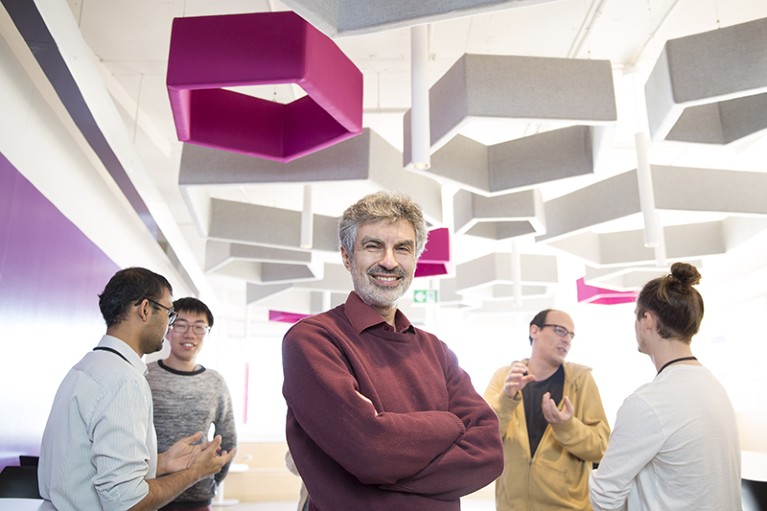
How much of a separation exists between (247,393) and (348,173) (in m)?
9.65

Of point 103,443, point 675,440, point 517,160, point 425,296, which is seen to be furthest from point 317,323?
point 425,296

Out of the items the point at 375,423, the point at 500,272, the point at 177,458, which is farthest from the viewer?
the point at 500,272

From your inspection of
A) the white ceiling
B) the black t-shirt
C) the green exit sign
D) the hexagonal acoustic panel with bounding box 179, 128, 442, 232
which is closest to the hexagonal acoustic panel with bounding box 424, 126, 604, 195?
the white ceiling

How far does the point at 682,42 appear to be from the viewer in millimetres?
3588

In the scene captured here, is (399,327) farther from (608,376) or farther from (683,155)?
(608,376)

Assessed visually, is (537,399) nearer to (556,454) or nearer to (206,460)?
(556,454)

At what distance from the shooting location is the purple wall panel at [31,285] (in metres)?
3.16

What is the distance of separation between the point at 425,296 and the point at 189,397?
6919mm

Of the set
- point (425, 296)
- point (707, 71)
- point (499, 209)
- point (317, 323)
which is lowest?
point (317, 323)

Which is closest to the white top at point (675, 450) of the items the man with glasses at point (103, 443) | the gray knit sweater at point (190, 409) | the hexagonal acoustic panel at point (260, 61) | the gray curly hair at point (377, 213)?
the gray curly hair at point (377, 213)

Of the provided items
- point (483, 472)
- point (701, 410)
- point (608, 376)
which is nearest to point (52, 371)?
point (483, 472)

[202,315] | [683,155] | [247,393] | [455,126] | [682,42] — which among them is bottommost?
[247,393]

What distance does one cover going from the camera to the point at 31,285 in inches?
138

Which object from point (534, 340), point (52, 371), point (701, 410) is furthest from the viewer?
point (52, 371)
